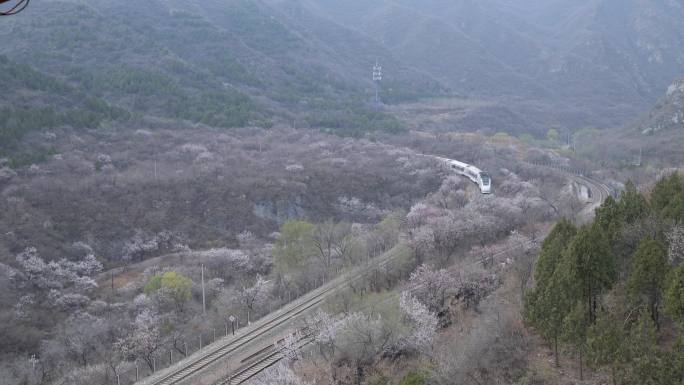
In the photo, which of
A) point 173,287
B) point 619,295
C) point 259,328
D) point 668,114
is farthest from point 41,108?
point 668,114

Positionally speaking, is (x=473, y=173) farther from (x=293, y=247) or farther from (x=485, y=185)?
(x=293, y=247)

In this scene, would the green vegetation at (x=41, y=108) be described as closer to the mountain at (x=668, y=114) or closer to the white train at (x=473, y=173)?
the white train at (x=473, y=173)

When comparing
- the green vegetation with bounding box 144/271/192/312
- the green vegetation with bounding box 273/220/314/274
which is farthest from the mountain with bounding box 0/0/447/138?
the green vegetation with bounding box 273/220/314/274

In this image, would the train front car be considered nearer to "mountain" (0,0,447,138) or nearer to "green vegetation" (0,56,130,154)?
"mountain" (0,0,447,138)

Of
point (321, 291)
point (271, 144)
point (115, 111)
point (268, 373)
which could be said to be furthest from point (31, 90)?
point (268, 373)

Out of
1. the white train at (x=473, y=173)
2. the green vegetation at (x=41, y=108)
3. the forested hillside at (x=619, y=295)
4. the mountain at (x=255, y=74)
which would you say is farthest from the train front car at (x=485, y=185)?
the green vegetation at (x=41, y=108)

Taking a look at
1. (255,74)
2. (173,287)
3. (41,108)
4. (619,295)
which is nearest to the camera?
Answer: (619,295)
